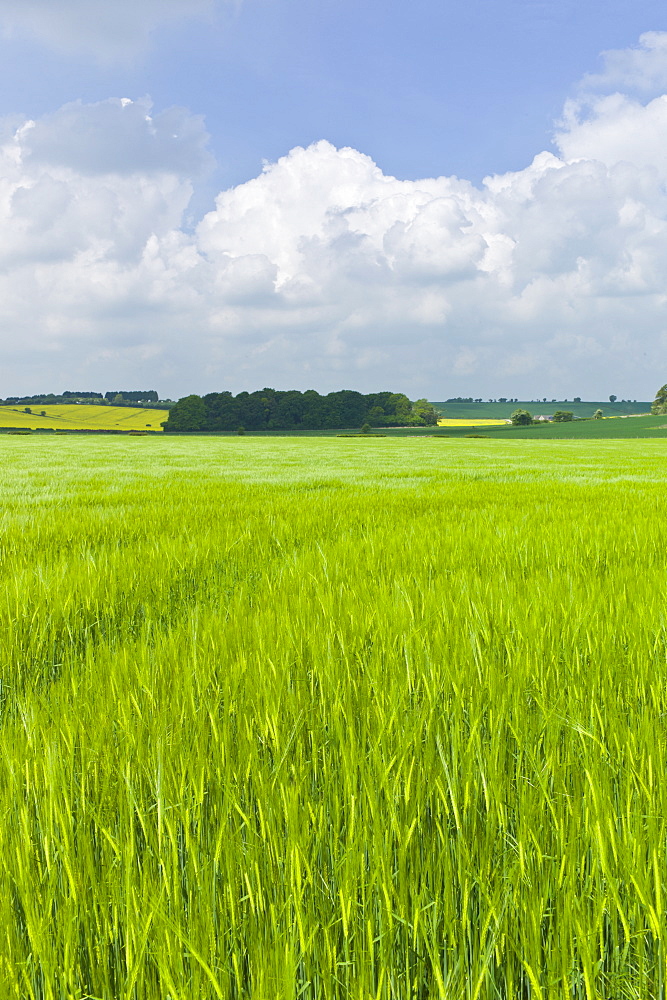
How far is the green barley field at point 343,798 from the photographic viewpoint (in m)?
0.86

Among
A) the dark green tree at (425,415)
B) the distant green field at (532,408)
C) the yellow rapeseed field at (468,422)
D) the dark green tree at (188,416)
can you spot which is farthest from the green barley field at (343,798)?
the distant green field at (532,408)

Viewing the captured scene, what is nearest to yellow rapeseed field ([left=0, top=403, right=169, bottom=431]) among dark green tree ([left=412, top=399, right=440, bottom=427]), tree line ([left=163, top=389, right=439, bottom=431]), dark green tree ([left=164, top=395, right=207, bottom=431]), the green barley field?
dark green tree ([left=164, top=395, right=207, bottom=431])

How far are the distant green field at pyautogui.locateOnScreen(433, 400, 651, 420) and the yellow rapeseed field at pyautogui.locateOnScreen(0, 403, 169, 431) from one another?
6441 centimetres

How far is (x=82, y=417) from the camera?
328 ft

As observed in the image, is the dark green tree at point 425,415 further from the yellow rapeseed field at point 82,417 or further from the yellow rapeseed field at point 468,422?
the yellow rapeseed field at point 82,417

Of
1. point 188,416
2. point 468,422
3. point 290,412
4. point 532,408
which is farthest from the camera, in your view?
point 532,408

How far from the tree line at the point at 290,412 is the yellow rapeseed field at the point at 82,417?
5.48m

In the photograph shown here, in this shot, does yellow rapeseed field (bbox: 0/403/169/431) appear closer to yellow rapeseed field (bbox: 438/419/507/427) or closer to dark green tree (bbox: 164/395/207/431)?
dark green tree (bbox: 164/395/207/431)

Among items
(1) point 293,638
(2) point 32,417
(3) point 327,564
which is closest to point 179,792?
(1) point 293,638

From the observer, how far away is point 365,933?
0.87 metres

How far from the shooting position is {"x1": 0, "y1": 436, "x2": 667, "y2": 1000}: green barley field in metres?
0.86

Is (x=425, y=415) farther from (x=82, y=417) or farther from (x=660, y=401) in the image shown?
(x=82, y=417)

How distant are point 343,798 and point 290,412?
111 m

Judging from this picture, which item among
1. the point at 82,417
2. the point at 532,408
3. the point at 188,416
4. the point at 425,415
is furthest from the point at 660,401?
the point at 82,417
